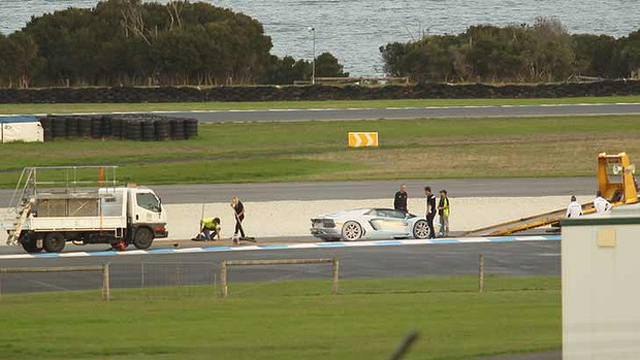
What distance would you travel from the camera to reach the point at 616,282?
15.2 metres

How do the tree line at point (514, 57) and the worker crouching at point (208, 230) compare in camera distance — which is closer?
the worker crouching at point (208, 230)

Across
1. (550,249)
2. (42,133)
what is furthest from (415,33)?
(550,249)

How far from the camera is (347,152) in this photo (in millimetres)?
58812

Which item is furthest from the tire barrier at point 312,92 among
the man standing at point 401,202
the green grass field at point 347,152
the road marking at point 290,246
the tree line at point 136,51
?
the road marking at point 290,246

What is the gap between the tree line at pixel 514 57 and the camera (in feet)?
321

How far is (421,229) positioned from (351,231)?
6.31 feet

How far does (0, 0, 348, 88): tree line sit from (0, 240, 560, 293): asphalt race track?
61141 mm

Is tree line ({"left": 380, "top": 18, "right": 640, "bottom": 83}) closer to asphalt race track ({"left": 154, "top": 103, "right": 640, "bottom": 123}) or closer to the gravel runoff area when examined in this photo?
asphalt race track ({"left": 154, "top": 103, "right": 640, "bottom": 123})

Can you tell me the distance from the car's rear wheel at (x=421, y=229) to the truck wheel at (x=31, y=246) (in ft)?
31.5

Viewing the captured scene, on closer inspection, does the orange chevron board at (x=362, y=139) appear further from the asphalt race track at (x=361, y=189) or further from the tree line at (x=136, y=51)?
the tree line at (x=136, y=51)

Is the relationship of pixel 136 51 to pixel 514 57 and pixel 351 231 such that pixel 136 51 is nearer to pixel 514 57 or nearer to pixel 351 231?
pixel 514 57

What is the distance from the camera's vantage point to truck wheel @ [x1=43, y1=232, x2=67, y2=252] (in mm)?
35031

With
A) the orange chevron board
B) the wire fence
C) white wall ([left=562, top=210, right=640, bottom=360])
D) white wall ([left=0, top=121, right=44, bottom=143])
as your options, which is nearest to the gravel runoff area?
the wire fence

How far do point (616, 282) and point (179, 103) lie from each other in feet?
225
